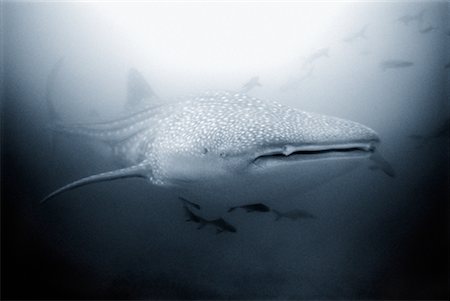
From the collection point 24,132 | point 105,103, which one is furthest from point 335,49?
point 24,132

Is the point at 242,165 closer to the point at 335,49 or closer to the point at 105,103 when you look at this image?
the point at 105,103

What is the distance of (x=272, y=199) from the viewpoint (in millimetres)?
2430

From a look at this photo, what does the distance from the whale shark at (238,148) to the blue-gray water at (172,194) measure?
119 cm

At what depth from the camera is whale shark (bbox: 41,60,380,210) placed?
188cm

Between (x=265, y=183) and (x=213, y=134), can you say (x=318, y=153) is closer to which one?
(x=265, y=183)

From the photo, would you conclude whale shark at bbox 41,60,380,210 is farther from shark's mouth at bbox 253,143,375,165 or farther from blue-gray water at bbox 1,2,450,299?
blue-gray water at bbox 1,2,450,299

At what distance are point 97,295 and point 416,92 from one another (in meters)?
5.81

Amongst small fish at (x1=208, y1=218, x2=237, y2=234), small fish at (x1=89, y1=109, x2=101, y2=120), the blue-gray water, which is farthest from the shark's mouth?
small fish at (x1=89, y1=109, x2=101, y2=120)

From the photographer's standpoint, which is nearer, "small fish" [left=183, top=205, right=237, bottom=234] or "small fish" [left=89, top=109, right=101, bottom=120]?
"small fish" [left=183, top=205, right=237, bottom=234]

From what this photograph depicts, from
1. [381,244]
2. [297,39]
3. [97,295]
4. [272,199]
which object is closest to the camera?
[272,199]

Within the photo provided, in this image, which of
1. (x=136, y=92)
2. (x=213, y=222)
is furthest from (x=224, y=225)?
(x=136, y=92)

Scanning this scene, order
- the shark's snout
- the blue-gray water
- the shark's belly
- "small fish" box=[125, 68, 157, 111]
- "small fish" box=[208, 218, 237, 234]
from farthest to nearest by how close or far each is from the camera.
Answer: the blue-gray water → "small fish" box=[125, 68, 157, 111] → "small fish" box=[208, 218, 237, 234] → the shark's belly → the shark's snout

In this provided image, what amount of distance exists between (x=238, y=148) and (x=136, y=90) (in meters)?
1.77

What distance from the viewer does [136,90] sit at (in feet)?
10.8
